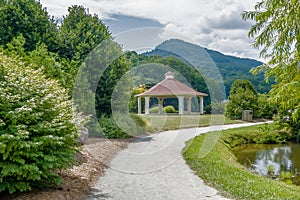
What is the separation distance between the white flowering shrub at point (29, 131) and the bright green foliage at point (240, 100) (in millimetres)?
17669

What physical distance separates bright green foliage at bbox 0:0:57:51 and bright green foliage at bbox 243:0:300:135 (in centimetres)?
858

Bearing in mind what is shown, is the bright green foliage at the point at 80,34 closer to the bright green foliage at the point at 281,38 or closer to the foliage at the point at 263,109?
A: the bright green foliage at the point at 281,38

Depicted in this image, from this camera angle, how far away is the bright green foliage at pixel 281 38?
16.3ft

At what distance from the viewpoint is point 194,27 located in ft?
32.0

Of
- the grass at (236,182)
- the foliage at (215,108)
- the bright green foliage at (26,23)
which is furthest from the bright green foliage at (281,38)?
the foliage at (215,108)

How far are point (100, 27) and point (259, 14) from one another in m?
7.68

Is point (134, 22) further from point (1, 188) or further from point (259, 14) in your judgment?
point (1, 188)

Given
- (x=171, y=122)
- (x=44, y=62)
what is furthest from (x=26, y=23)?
(x=171, y=122)

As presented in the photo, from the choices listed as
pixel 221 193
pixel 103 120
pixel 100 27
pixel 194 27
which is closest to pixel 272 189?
pixel 221 193

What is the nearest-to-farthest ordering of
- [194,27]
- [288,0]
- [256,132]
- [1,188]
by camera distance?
1. [1,188]
2. [288,0]
3. [194,27]
4. [256,132]

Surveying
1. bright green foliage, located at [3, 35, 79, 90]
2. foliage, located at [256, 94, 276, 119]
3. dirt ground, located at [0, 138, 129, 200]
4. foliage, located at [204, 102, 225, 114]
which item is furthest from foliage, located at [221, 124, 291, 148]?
foliage, located at [204, 102, 225, 114]

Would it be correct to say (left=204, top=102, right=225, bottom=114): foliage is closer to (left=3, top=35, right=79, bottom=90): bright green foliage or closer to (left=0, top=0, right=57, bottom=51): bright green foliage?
(left=0, top=0, right=57, bottom=51): bright green foliage

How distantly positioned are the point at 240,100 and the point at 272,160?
38.2 ft

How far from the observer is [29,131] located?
3795 mm
